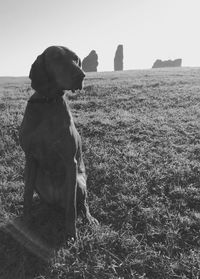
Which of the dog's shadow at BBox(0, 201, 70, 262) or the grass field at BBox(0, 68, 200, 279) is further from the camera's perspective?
the dog's shadow at BBox(0, 201, 70, 262)

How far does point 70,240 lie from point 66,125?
1377 mm

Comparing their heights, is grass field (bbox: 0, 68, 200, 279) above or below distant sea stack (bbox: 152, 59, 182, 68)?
below

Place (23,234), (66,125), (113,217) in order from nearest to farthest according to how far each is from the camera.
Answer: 1. (66,125)
2. (23,234)
3. (113,217)

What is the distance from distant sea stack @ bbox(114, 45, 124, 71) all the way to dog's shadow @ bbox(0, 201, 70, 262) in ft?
178

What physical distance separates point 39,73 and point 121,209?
2.36 metres

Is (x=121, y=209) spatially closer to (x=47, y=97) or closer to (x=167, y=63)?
(x=47, y=97)

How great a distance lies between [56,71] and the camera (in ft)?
11.9

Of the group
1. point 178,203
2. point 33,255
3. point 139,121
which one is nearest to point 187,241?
point 178,203

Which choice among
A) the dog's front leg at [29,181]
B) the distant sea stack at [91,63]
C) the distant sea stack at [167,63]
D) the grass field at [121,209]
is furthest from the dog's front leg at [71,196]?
the distant sea stack at [167,63]

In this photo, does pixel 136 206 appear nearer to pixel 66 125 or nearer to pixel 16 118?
pixel 66 125

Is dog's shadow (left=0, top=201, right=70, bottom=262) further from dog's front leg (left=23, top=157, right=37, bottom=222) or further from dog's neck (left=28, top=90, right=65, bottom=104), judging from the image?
dog's neck (left=28, top=90, right=65, bottom=104)

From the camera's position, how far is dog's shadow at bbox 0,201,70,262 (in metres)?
4.09

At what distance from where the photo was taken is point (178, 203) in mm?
5172

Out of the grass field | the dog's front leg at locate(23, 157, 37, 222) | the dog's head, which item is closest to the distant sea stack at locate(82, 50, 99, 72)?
the grass field
